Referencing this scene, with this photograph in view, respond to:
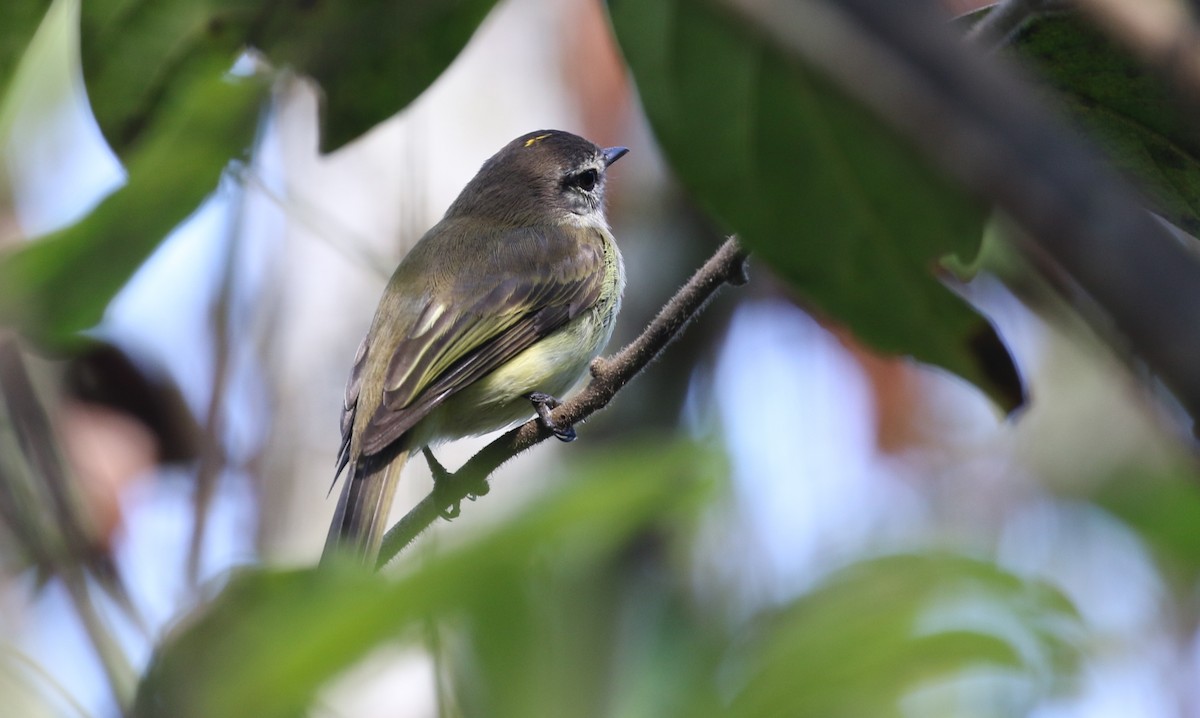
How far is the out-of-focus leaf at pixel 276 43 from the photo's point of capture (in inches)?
80.8

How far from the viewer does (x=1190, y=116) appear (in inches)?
22.3

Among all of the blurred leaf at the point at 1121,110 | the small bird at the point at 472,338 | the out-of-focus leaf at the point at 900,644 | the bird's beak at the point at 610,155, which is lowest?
the out-of-focus leaf at the point at 900,644

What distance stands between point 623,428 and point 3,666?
454 cm

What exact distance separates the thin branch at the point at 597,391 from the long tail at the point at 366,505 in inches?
6.2

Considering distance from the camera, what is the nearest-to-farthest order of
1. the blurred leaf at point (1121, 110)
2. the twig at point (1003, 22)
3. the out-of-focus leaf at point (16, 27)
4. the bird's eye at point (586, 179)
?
the twig at point (1003, 22) < the blurred leaf at point (1121, 110) < the out-of-focus leaf at point (16, 27) < the bird's eye at point (586, 179)

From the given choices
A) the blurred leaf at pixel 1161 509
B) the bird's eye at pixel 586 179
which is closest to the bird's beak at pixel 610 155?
the bird's eye at pixel 586 179

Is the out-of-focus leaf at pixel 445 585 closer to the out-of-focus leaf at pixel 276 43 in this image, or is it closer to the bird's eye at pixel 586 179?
the out-of-focus leaf at pixel 276 43

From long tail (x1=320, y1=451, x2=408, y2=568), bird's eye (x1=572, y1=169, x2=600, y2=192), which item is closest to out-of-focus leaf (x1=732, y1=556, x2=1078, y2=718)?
long tail (x1=320, y1=451, x2=408, y2=568)

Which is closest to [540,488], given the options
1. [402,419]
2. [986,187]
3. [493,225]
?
[986,187]

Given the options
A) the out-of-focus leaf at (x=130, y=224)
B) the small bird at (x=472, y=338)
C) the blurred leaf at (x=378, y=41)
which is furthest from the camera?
the small bird at (x=472, y=338)

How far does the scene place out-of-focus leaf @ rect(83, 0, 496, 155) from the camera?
80.8 inches

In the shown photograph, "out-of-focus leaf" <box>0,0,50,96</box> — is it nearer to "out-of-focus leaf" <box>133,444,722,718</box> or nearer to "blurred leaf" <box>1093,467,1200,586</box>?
"out-of-focus leaf" <box>133,444,722,718</box>

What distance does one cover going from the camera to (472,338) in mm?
4176

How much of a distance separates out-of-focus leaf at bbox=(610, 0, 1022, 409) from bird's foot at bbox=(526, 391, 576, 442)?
162 centimetres
